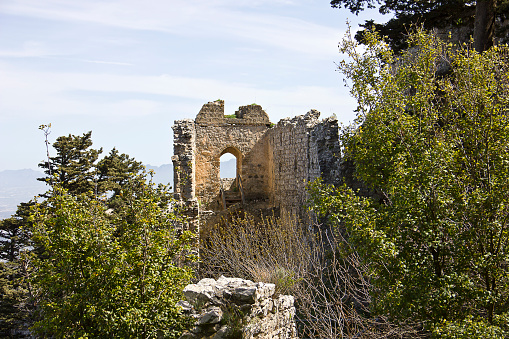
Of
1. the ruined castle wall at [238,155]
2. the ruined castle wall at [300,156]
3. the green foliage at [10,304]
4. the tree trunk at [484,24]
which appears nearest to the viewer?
the ruined castle wall at [300,156]

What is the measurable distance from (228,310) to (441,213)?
138 inches

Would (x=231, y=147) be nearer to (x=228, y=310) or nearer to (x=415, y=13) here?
(x=415, y=13)

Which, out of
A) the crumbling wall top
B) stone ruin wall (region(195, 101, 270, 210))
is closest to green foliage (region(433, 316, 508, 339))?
stone ruin wall (region(195, 101, 270, 210))

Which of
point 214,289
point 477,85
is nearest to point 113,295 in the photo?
point 214,289

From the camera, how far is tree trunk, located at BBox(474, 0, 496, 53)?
1411 centimetres

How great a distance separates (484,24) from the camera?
14.1 m

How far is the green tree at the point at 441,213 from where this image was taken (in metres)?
6.79

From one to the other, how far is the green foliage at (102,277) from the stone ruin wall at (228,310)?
24cm

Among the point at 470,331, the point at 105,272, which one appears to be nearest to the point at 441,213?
the point at 470,331

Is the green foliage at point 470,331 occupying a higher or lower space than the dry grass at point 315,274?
higher

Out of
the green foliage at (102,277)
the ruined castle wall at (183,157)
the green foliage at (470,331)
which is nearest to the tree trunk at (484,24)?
the ruined castle wall at (183,157)

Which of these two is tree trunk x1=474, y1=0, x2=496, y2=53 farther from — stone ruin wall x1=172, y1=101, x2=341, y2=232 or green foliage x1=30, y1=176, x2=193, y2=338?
green foliage x1=30, y1=176, x2=193, y2=338

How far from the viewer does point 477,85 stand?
8.22m

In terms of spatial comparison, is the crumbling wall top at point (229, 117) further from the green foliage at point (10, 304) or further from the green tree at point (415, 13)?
the green foliage at point (10, 304)
